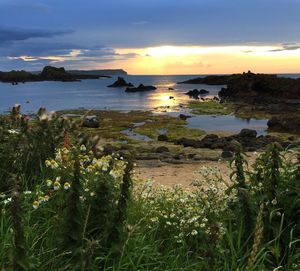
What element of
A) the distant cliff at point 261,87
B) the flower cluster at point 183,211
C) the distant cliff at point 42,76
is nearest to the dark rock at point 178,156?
the flower cluster at point 183,211

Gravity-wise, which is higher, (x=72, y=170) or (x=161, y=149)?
(x=72, y=170)

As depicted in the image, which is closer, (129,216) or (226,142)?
(129,216)

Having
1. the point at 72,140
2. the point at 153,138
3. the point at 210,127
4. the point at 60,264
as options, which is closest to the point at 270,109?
the point at 210,127

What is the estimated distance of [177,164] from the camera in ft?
64.0

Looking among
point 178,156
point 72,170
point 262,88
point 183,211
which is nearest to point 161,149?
point 178,156

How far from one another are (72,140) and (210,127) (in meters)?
28.9

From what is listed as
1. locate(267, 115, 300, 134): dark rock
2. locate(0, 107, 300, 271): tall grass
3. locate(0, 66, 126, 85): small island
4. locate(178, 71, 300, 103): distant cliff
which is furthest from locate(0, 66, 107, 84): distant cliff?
locate(0, 107, 300, 271): tall grass

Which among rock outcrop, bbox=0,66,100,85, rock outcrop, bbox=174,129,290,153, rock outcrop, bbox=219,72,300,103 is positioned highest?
rock outcrop, bbox=0,66,100,85

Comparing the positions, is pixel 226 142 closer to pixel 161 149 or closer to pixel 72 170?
pixel 161 149

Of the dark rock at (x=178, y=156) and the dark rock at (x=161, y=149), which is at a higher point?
the dark rock at (x=161, y=149)

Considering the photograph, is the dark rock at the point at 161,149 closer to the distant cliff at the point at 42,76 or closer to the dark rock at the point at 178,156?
the dark rock at the point at 178,156

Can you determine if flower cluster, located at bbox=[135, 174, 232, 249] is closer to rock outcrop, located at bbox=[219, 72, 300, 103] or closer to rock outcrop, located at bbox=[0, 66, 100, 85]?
rock outcrop, located at bbox=[219, 72, 300, 103]

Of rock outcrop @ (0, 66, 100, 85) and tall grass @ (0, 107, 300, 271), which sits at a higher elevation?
rock outcrop @ (0, 66, 100, 85)

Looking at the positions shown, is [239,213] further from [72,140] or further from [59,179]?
[72,140]
